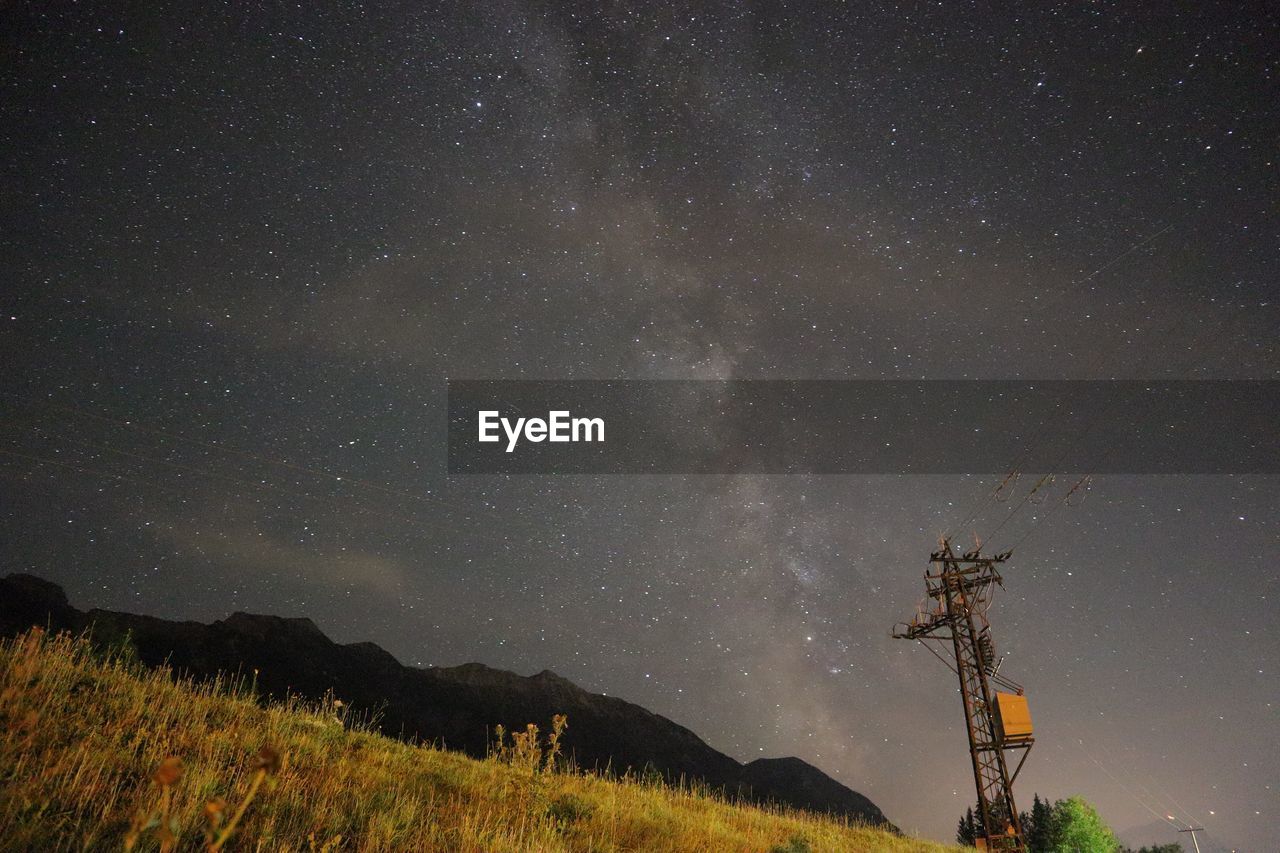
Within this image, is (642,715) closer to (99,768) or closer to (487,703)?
(487,703)

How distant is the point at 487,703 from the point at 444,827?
129 m

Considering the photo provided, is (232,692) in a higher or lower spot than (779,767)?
higher

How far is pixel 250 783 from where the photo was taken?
5.12m

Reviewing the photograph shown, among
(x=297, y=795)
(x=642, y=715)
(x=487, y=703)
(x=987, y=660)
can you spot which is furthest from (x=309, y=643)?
(x=297, y=795)

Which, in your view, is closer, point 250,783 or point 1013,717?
point 250,783

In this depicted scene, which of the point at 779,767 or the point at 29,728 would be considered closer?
the point at 29,728

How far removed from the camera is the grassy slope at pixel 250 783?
152 inches

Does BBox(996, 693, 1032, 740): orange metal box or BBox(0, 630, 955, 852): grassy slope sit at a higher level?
BBox(996, 693, 1032, 740): orange metal box

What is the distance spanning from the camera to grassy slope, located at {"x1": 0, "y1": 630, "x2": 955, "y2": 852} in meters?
3.87

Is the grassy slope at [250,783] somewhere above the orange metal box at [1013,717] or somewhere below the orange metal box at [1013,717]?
below

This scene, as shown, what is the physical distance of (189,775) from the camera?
4.61 meters

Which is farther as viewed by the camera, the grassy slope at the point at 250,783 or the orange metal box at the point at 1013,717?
the orange metal box at the point at 1013,717

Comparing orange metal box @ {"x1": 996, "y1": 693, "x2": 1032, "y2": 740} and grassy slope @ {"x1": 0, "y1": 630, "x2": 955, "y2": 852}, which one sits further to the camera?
orange metal box @ {"x1": 996, "y1": 693, "x2": 1032, "y2": 740}

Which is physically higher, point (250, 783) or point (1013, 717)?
point (1013, 717)
